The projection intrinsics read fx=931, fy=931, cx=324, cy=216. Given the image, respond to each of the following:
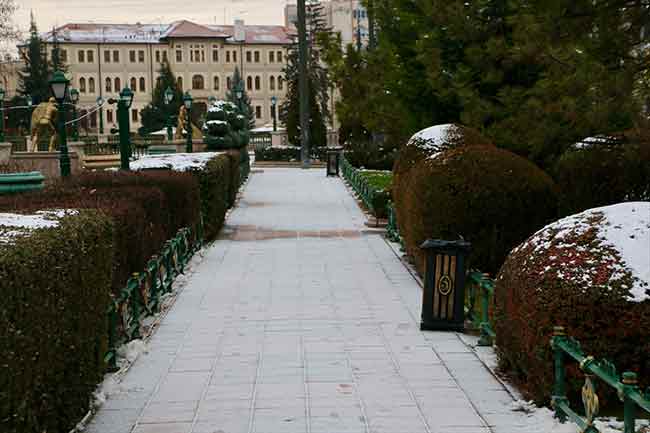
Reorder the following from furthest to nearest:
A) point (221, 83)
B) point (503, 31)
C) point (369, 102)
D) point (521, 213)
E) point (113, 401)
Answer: point (221, 83) < point (369, 102) < point (503, 31) < point (521, 213) < point (113, 401)

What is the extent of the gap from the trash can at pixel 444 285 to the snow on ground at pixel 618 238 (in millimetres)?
2157

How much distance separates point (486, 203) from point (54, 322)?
21.6 feet

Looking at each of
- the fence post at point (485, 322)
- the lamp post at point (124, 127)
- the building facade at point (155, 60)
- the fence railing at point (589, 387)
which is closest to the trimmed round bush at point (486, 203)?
the fence post at point (485, 322)

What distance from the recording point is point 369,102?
79.0ft

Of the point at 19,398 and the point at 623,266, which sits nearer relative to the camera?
the point at 19,398

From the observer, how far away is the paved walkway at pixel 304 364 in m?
6.36

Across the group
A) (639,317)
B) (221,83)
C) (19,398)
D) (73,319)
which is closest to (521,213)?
(639,317)

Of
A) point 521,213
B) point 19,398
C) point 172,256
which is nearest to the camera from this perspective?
point 19,398

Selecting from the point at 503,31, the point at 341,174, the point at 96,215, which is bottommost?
the point at 341,174

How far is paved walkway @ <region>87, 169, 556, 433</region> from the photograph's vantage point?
636cm

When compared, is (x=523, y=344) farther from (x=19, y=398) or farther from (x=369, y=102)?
(x=369, y=102)

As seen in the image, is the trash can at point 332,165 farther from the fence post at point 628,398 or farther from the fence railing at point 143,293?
the fence post at point 628,398

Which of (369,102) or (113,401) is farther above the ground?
(369,102)

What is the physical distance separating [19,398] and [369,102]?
19980 millimetres
